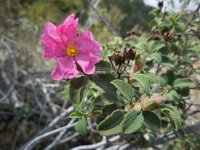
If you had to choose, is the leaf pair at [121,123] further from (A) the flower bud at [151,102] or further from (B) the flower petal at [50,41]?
(B) the flower petal at [50,41]

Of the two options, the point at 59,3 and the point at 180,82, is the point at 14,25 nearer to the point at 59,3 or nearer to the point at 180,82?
the point at 59,3

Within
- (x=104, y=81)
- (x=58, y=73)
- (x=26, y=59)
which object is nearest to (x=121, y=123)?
(x=104, y=81)

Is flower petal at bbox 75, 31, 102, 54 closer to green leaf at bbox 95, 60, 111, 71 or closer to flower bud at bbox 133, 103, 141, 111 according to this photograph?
green leaf at bbox 95, 60, 111, 71

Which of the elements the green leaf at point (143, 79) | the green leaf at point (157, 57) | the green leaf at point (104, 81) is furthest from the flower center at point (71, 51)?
the green leaf at point (157, 57)

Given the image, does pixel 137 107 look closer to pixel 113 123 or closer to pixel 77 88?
pixel 113 123

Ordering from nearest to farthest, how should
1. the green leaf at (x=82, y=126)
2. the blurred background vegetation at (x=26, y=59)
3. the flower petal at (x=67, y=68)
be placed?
the flower petal at (x=67, y=68), the green leaf at (x=82, y=126), the blurred background vegetation at (x=26, y=59)

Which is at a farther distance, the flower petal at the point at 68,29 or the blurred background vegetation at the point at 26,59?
the blurred background vegetation at the point at 26,59

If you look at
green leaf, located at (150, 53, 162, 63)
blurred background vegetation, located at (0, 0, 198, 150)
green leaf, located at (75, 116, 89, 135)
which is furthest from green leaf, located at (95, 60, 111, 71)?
blurred background vegetation, located at (0, 0, 198, 150)
